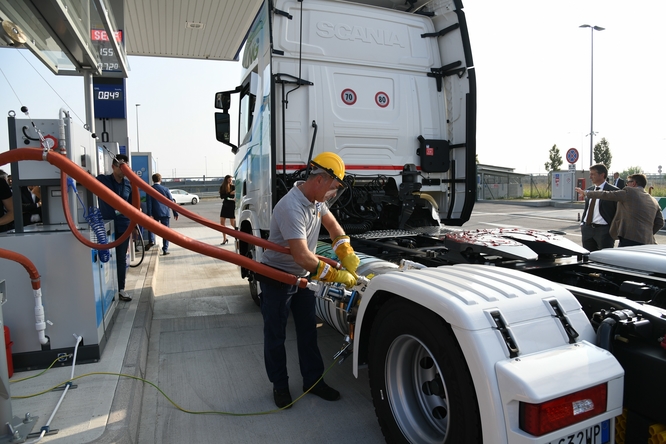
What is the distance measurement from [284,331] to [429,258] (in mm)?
Result: 1254

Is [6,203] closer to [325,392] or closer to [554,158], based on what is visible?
[325,392]

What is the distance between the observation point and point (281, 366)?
339cm

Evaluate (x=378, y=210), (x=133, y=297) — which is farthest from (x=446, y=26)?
(x=133, y=297)

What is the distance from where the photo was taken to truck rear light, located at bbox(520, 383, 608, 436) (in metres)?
1.71

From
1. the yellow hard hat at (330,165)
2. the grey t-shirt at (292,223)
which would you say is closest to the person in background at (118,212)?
the grey t-shirt at (292,223)

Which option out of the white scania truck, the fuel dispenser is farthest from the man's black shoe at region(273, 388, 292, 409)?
the fuel dispenser

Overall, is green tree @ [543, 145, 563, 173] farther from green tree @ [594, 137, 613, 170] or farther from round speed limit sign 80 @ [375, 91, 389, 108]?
round speed limit sign 80 @ [375, 91, 389, 108]

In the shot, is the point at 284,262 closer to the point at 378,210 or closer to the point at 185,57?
the point at 378,210

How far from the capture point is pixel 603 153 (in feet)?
141

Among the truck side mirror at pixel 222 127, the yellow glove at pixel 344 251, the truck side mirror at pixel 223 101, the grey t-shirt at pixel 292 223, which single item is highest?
the truck side mirror at pixel 223 101

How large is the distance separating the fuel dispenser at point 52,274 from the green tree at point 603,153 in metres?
47.3

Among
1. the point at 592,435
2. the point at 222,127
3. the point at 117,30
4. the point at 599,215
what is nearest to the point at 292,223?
the point at 592,435

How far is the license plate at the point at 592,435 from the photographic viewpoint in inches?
71.2

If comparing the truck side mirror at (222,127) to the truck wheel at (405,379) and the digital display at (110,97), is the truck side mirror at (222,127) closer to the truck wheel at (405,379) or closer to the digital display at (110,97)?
the truck wheel at (405,379)
